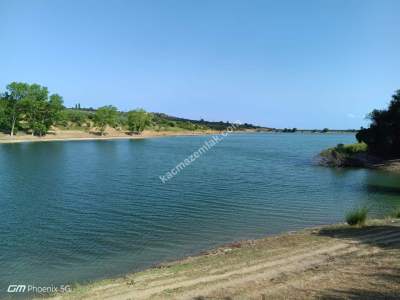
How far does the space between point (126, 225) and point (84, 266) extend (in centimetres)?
599

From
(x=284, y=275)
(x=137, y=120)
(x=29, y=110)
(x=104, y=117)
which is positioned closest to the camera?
(x=284, y=275)

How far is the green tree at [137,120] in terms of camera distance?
536ft

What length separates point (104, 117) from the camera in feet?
466

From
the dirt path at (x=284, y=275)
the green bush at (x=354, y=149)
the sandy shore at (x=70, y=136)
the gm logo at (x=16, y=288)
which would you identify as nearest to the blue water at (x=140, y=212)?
the gm logo at (x=16, y=288)

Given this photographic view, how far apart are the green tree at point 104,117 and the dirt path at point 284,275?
132595 mm

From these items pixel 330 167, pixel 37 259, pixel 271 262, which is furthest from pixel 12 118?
pixel 271 262

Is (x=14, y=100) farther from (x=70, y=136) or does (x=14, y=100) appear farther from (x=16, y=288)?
(x=16, y=288)

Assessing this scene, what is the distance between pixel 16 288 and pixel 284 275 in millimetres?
8420

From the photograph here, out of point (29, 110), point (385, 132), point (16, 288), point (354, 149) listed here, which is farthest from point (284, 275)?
point (29, 110)

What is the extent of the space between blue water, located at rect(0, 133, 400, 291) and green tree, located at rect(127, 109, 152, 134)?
390ft

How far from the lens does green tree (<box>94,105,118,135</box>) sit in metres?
142

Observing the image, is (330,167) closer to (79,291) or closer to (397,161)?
(397,161)

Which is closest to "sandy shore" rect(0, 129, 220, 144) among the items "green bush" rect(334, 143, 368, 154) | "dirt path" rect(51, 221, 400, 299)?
"green bush" rect(334, 143, 368, 154)

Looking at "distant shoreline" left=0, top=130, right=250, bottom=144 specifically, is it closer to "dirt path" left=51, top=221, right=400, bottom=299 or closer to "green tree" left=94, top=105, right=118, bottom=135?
"green tree" left=94, top=105, right=118, bottom=135
